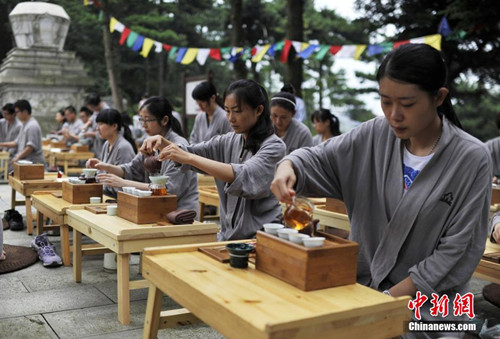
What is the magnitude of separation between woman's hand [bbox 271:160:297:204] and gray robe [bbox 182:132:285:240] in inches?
38.3

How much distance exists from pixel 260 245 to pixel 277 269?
Answer: 0.14 metres

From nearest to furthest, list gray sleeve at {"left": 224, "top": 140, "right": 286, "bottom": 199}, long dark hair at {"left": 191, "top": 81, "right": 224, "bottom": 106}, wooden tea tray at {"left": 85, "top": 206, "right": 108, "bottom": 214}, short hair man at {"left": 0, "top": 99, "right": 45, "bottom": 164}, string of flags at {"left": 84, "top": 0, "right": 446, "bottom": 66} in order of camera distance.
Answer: gray sleeve at {"left": 224, "top": 140, "right": 286, "bottom": 199}, wooden tea tray at {"left": 85, "top": 206, "right": 108, "bottom": 214}, long dark hair at {"left": 191, "top": 81, "right": 224, "bottom": 106}, short hair man at {"left": 0, "top": 99, "right": 45, "bottom": 164}, string of flags at {"left": 84, "top": 0, "right": 446, "bottom": 66}

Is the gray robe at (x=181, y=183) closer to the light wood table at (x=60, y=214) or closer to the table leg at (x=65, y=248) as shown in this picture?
the light wood table at (x=60, y=214)

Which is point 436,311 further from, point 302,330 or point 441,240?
point 302,330

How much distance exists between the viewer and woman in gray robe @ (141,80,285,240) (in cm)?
318

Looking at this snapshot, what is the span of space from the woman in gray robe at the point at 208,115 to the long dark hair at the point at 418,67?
479cm

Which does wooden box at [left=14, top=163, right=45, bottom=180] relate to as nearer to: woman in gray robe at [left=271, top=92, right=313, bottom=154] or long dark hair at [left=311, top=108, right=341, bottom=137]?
woman in gray robe at [left=271, top=92, right=313, bottom=154]

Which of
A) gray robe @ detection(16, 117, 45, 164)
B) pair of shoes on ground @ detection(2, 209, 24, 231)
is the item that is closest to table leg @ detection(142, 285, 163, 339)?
pair of shoes on ground @ detection(2, 209, 24, 231)

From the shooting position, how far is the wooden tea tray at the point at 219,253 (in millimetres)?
2197

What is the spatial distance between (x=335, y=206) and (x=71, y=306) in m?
2.26

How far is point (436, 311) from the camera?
2.05 meters

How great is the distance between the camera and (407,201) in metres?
2.08

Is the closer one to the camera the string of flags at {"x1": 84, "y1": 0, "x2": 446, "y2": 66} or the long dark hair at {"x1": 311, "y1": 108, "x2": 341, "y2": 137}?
the long dark hair at {"x1": 311, "y1": 108, "x2": 341, "y2": 137}

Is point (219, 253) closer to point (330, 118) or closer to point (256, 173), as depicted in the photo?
point (256, 173)
